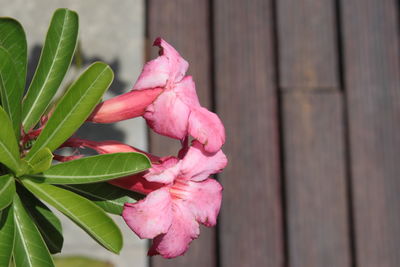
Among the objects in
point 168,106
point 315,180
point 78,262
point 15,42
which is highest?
point 15,42

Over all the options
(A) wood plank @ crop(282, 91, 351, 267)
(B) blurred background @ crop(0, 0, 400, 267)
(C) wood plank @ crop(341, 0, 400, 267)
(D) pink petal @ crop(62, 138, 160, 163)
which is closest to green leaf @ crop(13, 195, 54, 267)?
(D) pink petal @ crop(62, 138, 160, 163)

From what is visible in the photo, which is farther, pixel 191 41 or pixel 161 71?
pixel 191 41

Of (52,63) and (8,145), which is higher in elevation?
(52,63)

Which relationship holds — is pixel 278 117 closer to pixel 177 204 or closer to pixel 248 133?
pixel 248 133

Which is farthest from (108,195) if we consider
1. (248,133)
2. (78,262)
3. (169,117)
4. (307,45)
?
(307,45)

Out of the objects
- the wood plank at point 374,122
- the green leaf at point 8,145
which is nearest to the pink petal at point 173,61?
the green leaf at point 8,145

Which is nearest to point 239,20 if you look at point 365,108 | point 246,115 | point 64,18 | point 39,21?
point 246,115

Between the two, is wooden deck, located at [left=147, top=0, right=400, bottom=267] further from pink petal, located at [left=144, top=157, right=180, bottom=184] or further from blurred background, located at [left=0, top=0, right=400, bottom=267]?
pink petal, located at [left=144, top=157, right=180, bottom=184]
